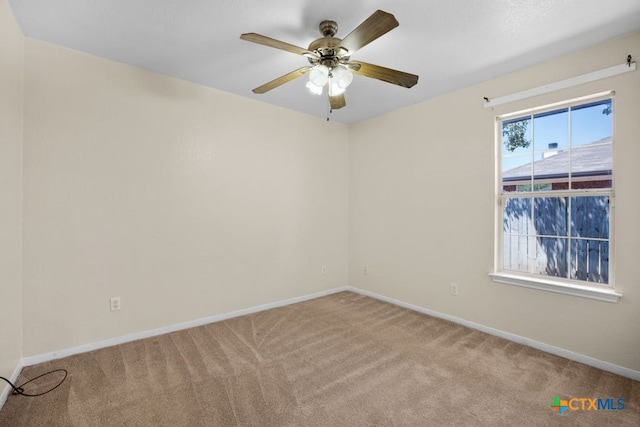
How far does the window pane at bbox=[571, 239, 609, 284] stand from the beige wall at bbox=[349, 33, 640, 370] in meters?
0.13

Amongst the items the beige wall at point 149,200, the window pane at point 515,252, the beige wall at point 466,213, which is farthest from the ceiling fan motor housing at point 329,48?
the window pane at point 515,252

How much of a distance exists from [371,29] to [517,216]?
2.37m

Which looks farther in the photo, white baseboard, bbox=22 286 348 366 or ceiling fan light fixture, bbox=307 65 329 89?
white baseboard, bbox=22 286 348 366

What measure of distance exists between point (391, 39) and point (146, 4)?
172 centimetres

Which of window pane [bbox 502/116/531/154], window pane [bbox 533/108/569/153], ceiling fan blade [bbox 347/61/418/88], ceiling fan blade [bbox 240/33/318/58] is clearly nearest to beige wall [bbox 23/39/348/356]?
ceiling fan blade [bbox 240/33/318/58]

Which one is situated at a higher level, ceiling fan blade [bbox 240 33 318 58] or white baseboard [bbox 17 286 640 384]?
ceiling fan blade [bbox 240 33 318 58]

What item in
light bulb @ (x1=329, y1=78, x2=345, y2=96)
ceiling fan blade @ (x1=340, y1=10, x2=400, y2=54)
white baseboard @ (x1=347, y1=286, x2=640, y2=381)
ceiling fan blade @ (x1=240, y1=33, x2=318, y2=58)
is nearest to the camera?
ceiling fan blade @ (x1=340, y1=10, x2=400, y2=54)

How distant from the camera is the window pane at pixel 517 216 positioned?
282 cm

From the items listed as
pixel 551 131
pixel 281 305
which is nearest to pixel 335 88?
pixel 551 131

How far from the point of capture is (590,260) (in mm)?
2471

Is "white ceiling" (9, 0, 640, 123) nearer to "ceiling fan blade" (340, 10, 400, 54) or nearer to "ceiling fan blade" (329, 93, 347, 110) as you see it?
"ceiling fan blade" (340, 10, 400, 54)

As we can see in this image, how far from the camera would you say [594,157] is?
2.43 m

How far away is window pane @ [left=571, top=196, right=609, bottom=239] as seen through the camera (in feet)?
7.84

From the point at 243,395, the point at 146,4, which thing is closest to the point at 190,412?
the point at 243,395
